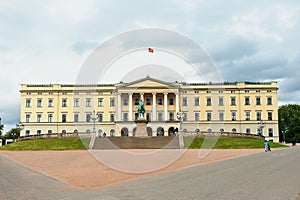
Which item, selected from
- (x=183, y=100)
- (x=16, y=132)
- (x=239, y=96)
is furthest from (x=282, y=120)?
(x=16, y=132)

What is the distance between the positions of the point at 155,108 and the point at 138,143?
3534 cm

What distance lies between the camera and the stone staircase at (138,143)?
136 feet

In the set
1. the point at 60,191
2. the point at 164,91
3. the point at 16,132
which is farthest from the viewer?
the point at 16,132

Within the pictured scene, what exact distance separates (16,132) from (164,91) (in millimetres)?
47908

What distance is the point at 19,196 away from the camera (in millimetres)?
10109

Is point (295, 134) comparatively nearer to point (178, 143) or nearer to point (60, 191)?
point (178, 143)

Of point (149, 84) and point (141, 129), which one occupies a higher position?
point (149, 84)

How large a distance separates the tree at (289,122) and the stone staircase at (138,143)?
50699mm

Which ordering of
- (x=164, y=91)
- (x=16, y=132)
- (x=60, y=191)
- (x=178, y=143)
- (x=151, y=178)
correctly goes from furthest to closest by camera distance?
A: (x=16, y=132), (x=164, y=91), (x=178, y=143), (x=151, y=178), (x=60, y=191)

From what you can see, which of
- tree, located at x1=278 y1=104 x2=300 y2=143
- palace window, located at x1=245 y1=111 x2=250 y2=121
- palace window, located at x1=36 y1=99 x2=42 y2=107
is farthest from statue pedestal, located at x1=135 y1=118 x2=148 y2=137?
tree, located at x1=278 y1=104 x2=300 y2=143

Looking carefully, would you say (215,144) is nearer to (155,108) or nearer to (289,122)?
(155,108)

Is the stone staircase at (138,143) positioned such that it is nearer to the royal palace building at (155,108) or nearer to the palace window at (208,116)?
the royal palace building at (155,108)

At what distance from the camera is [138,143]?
4309cm

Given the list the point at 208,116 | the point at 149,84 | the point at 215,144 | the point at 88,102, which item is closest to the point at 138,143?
the point at 215,144
